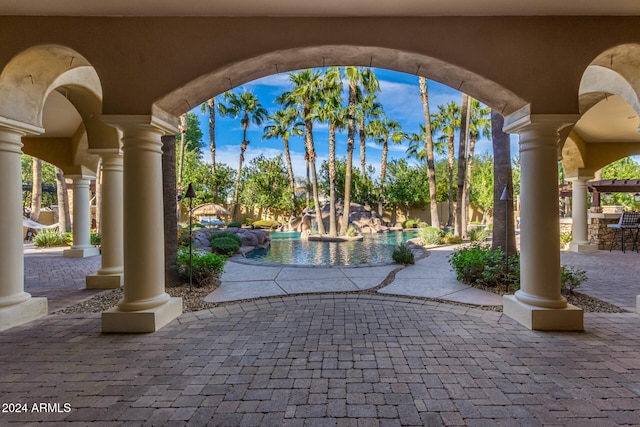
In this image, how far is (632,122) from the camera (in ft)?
27.9

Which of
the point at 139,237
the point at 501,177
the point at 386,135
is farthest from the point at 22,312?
the point at 386,135

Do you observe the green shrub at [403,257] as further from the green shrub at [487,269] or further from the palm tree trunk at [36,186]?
the palm tree trunk at [36,186]

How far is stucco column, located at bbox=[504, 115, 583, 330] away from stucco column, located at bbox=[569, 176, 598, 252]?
8544mm

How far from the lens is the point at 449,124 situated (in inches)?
979

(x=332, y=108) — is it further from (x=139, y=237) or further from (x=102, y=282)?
(x=139, y=237)

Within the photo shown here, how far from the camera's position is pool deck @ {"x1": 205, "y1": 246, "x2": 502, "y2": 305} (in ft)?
17.6

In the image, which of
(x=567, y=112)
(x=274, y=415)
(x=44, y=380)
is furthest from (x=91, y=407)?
(x=567, y=112)

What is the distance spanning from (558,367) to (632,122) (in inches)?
355

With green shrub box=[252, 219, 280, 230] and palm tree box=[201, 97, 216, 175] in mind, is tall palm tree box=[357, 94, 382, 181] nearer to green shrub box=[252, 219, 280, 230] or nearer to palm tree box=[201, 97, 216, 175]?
green shrub box=[252, 219, 280, 230]

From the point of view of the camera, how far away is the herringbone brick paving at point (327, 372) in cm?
236

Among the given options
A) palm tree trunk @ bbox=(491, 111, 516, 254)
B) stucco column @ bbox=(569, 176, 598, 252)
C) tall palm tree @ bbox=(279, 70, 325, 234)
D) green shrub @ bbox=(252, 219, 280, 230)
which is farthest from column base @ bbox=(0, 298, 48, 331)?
green shrub @ bbox=(252, 219, 280, 230)

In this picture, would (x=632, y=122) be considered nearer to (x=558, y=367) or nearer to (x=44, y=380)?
(x=558, y=367)

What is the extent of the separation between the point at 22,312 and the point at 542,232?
6938 millimetres

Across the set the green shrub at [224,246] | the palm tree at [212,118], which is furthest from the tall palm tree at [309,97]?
the palm tree at [212,118]
